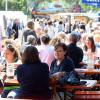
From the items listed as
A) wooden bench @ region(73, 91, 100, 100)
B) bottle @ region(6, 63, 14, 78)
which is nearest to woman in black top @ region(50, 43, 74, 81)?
wooden bench @ region(73, 91, 100, 100)

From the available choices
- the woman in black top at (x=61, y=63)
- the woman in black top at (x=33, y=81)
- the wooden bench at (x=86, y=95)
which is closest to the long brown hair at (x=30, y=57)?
the woman in black top at (x=33, y=81)

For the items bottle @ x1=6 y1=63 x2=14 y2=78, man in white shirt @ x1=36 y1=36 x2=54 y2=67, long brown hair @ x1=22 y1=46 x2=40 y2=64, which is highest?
long brown hair @ x1=22 y1=46 x2=40 y2=64

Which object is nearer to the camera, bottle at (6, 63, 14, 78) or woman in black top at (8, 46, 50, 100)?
woman in black top at (8, 46, 50, 100)

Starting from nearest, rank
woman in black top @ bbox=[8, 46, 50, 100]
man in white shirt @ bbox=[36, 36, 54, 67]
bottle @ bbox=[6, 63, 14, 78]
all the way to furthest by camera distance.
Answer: woman in black top @ bbox=[8, 46, 50, 100] → bottle @ bbox=[6, 63, 14, 78] → man in white shirt @ bbox=[36, 36, 54, 67]

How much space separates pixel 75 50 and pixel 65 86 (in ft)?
9.84

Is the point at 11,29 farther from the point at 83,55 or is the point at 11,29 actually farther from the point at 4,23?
the point at 83,55

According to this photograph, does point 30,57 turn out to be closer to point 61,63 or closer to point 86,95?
point 61,63

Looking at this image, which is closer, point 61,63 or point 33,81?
point 33,81

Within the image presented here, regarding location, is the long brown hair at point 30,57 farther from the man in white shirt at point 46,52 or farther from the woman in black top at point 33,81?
the man in white shirt at point 46,52

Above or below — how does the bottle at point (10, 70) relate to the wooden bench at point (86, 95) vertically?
above

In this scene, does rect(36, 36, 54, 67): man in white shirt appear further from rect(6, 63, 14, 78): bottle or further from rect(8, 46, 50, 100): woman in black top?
rect(8, 46, 50, 100): woman in black top

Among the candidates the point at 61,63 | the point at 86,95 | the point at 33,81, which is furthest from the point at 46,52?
the point at 33,81

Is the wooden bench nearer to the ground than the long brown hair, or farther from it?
nearer to the ground

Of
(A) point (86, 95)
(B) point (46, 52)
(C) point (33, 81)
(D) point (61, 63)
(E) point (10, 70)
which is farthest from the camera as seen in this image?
(B) point (46, 52)
